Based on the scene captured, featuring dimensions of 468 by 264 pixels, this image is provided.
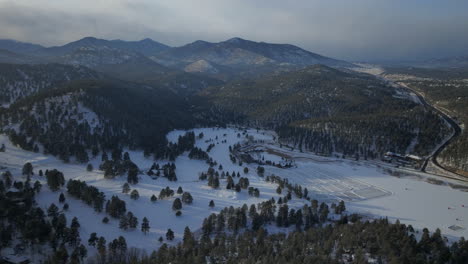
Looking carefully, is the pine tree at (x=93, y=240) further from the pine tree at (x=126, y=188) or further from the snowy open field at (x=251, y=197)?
the pine tree at (x=126, y=188)

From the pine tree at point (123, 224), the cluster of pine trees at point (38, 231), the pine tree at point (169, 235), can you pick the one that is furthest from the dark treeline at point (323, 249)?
the pine tree at point (123, 224)

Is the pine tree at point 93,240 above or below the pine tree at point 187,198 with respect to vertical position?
below

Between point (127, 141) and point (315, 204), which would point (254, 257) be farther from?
point (127, 141)

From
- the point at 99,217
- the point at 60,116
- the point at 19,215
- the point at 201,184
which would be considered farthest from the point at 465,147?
the point at 60,116

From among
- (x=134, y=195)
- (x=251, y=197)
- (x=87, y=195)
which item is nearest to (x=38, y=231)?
(x=87, y=195)

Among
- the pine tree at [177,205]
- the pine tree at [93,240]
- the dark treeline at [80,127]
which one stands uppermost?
the dark treeline at [80,127]

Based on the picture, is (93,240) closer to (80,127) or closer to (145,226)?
(145,226)

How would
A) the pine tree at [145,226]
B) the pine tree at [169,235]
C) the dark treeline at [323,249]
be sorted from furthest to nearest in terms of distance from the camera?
the pine tree at [145,226] < the pine tree at [169,235] < the dark treeline at [323,249]

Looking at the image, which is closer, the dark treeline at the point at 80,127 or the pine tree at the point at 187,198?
the pine tree at the point at 187,198
